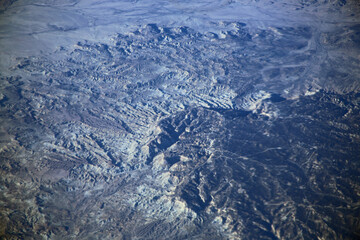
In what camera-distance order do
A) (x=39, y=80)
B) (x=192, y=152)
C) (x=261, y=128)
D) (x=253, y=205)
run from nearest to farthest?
1. (x=253, y=205)
2. (x=192, y=152)
3. (x=261, y=128)
4. (x=39, y=80)

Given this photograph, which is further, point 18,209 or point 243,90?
point 243,90

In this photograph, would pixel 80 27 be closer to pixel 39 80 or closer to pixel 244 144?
pixel 39 80

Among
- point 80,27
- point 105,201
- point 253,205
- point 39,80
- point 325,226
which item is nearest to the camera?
point 325,226

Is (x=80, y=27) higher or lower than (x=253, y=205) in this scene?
higher

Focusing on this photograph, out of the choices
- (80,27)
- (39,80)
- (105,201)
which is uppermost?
(80,27)

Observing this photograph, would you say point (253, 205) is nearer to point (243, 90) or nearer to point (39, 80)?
point (243, 90)

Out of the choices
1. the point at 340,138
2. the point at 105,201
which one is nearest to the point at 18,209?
the point at 105,201

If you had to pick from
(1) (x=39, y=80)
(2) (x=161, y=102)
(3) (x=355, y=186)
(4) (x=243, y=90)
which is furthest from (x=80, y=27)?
(3) (x=355, y=186)
